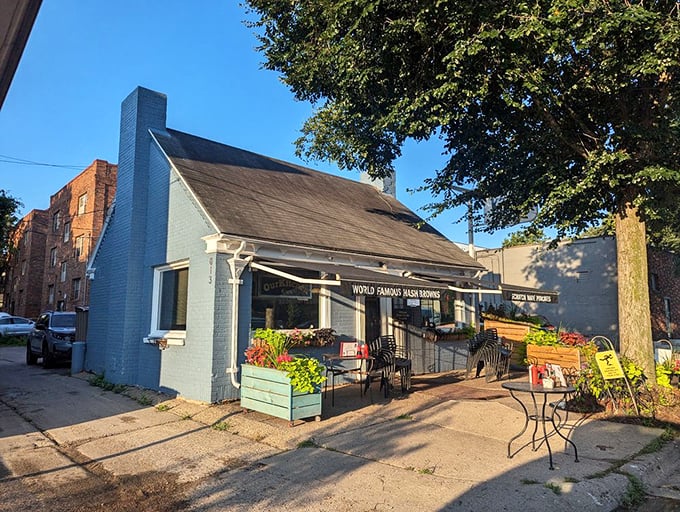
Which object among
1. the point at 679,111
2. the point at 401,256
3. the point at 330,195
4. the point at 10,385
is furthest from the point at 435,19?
the point at 10,385

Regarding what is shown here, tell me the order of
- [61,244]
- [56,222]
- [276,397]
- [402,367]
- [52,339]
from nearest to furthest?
[276,397] → [402,367] → [52,339] → [61,244] → [56,222]

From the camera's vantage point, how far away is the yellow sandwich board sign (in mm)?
7255

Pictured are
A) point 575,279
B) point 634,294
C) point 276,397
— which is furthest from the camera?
point 575,279

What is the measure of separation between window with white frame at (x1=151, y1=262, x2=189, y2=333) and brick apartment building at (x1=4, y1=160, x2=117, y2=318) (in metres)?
19.0

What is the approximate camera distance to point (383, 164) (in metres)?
12.2

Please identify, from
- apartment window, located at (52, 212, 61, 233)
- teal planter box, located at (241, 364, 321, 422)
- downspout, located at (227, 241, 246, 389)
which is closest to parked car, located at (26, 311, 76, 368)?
downspout, located at (227, 241, 246, 389)

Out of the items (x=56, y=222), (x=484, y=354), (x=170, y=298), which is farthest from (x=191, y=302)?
(x=56, y=222)

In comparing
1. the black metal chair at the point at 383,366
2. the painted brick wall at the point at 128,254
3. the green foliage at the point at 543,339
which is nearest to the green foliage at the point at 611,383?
the black metal chair at the point at 383,366

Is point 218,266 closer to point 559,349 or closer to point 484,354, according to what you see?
point 484,354

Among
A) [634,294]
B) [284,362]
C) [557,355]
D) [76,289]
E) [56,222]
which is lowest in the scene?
[557,355]

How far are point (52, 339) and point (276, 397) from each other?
36.9 ft

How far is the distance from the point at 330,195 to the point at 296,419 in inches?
344

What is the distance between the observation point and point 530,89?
7.00 m

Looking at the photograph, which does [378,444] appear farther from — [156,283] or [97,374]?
[97,374]
